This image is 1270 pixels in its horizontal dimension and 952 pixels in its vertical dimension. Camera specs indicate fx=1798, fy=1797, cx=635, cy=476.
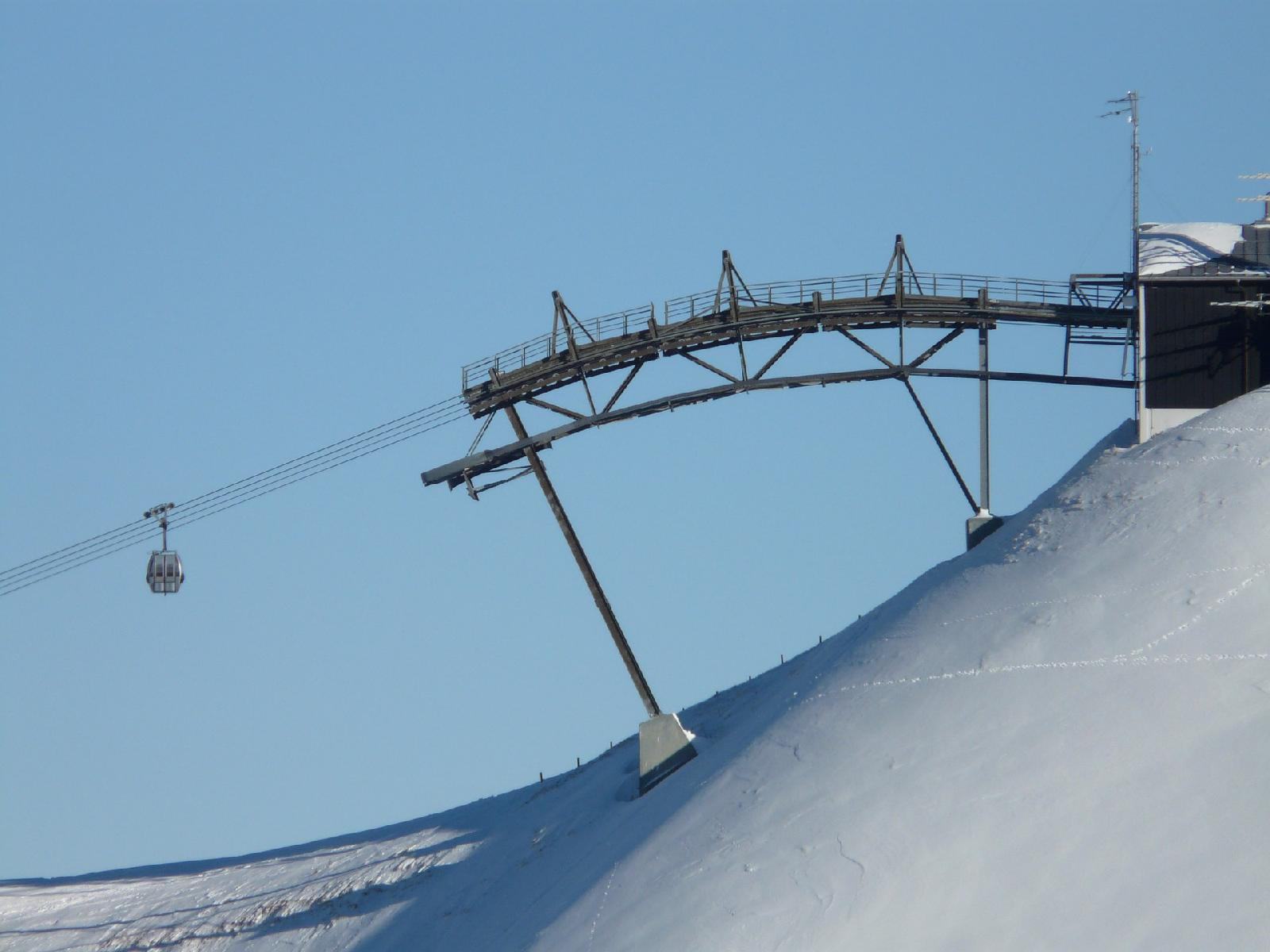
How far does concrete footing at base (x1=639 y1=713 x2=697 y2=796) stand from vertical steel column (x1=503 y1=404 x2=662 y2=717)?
1.37 feet

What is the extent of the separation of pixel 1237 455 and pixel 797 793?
1276 cm

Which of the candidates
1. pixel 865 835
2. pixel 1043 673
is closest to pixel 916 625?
pixel 1043 673

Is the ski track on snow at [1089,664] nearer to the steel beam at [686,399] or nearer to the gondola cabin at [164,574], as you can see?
the steel beam at [686,399]

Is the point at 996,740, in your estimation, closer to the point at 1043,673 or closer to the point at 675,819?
the point at 1043,673

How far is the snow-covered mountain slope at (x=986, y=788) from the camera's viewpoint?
105 ft

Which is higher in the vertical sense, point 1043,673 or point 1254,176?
point 1254,176

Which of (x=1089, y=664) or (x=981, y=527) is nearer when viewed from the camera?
(x=1089, y=664)

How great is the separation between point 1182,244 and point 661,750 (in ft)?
61.4

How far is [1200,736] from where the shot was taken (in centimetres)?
3391

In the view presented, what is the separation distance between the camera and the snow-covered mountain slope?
1262 inches

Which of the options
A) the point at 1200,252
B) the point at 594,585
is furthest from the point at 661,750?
the point at 1200,252

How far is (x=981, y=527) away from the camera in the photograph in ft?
146

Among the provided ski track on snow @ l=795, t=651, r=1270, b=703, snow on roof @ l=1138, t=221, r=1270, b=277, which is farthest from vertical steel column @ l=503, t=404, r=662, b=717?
snow on roof @ l=1138, t=221, r=1270, b=277

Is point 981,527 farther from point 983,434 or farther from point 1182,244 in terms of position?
point 1182,244
